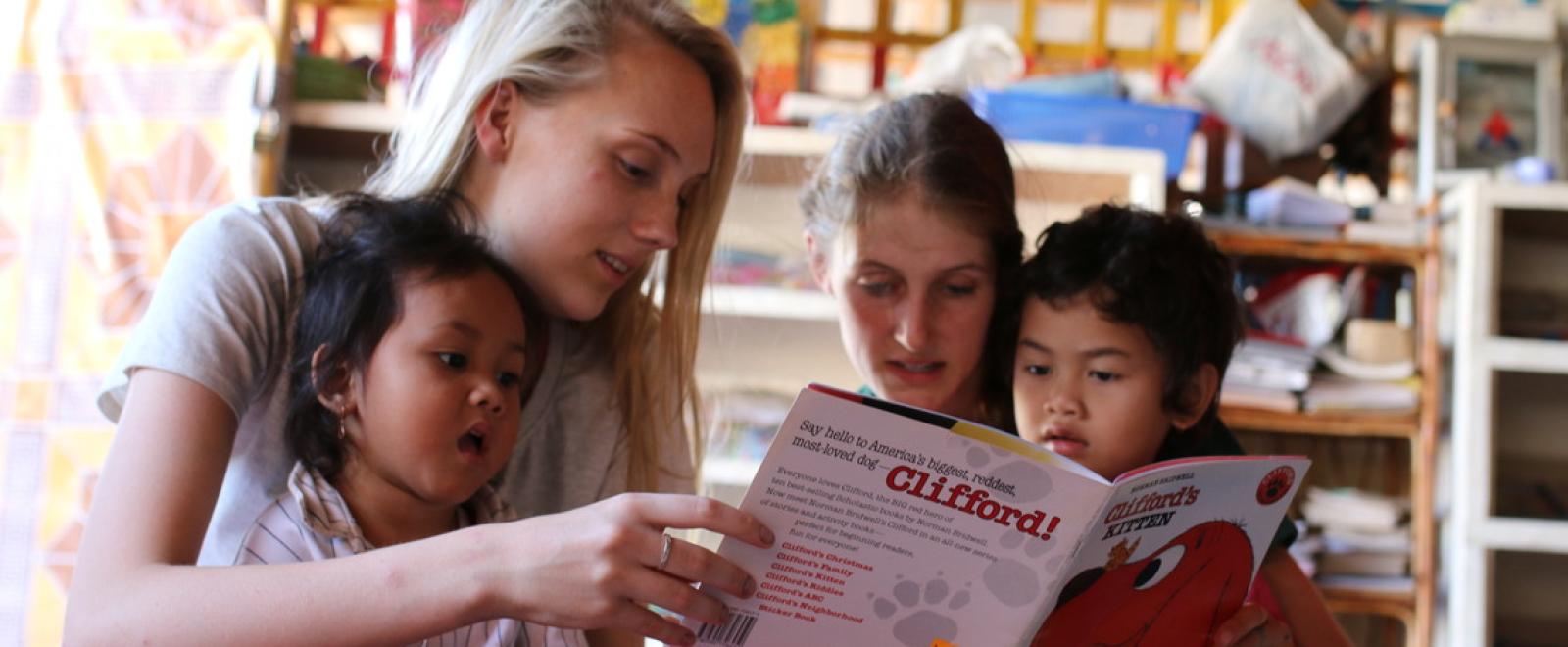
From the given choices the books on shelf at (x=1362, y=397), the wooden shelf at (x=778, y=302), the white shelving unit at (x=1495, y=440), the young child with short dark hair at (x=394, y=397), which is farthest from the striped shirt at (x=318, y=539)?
the white shelving unit at (x=1495, y=440)

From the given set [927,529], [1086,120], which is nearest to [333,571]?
[927,529]

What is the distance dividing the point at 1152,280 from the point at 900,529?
1.86 feet

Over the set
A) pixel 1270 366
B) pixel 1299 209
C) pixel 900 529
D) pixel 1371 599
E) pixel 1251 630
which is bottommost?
pixel 1371 599

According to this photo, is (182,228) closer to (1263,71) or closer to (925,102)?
(925,102)

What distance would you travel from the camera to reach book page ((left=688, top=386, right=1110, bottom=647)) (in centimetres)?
83

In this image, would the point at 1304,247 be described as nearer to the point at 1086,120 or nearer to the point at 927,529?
the point at 1086,120

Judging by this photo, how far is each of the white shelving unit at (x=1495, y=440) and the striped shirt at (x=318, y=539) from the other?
6.39ft

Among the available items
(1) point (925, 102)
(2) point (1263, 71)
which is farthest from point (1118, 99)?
(1) point (925, 102)

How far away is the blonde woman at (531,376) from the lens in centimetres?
83

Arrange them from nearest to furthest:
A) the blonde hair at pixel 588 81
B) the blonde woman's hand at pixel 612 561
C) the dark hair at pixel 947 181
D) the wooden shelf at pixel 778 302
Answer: the blonde woman's hand at pixel 612 561, the blonde hair at pixel 588 81, the dark hair at pixel 947 181, the wooden shelf at pixel 778 302

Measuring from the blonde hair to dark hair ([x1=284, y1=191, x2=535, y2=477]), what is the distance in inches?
4.9

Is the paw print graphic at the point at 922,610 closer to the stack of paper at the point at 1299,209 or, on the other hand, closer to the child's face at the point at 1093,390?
the child's face at the point at 1093,390

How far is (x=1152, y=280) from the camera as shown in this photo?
51.8 inches

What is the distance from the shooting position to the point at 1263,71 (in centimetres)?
254
